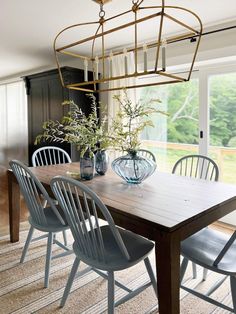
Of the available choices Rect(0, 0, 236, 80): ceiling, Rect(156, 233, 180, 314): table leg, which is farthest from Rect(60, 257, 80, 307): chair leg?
Rect(0, 0, 236, 80): ceiling

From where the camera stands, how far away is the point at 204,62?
10.5 feet

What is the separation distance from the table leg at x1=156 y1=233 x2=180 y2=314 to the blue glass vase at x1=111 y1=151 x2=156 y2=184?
0.81 metres

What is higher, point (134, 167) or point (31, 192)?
point (134, 167)

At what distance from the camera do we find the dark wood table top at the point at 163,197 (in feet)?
4.79

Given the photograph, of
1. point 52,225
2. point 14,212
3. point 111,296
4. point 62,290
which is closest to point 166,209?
point 111,296

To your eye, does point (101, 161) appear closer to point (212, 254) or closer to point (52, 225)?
point (52, 225)

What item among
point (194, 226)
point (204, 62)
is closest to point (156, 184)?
point (194, 226)

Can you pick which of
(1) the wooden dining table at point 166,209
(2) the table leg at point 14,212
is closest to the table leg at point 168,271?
(1) the wooden dining table at point 166,209

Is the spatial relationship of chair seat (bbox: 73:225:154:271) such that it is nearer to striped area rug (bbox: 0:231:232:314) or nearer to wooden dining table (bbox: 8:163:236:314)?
wooden dining table (bbox: 8:163:236:314)

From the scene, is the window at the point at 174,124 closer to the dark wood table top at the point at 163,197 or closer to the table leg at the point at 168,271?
the dark wood table top at the point at 163,197

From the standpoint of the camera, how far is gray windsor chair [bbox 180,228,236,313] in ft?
4.89

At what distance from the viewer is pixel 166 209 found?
1.57m

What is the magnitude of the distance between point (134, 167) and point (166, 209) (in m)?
0.61

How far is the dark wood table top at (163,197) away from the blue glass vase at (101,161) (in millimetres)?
58
